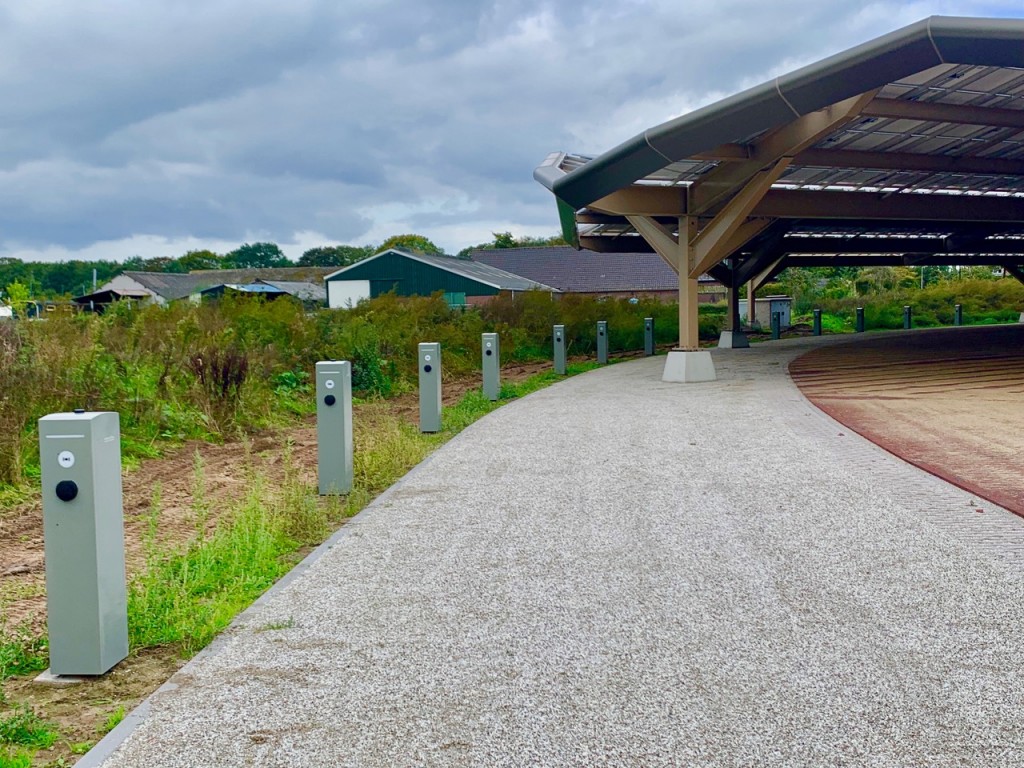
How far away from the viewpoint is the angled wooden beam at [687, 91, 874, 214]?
1469 cm

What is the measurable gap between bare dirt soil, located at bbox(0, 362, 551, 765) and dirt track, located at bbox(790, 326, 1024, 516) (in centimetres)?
580

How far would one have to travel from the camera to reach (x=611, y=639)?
15.6ft

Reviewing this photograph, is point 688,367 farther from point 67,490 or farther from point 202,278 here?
point 202,278

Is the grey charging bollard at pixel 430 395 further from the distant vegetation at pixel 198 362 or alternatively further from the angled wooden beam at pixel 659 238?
the angled wooden beam at pixel 659 238

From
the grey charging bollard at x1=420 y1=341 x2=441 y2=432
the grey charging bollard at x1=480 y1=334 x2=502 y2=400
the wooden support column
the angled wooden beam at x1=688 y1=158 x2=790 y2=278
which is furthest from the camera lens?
the wooden support column

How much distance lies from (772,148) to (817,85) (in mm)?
3954

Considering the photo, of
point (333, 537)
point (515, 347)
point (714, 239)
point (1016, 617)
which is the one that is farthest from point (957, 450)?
point (515, 347)

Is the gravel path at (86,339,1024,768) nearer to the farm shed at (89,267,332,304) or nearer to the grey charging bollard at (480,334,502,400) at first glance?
the grey charging bollard at (480,334,502,400)

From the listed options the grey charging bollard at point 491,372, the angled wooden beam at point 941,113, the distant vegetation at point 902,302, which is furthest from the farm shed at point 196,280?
the angled wooden beam at point 941,113

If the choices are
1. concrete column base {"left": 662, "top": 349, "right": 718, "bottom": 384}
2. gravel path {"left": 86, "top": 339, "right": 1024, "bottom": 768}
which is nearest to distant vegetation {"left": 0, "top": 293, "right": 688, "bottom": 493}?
gravel path {"left": 86, "top": 339, "right": 1024, "bottom": 768}

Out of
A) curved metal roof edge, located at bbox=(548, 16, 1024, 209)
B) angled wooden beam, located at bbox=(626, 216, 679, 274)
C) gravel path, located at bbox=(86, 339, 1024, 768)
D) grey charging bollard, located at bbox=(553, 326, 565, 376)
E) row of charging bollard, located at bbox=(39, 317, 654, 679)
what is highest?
curved metal roof edge, located at bbox=(548, 16, 1024, 209)

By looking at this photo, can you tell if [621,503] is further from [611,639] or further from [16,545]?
[16,545]

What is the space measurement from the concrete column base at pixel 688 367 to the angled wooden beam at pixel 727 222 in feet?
5.21

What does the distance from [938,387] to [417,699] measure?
14.3 meters
